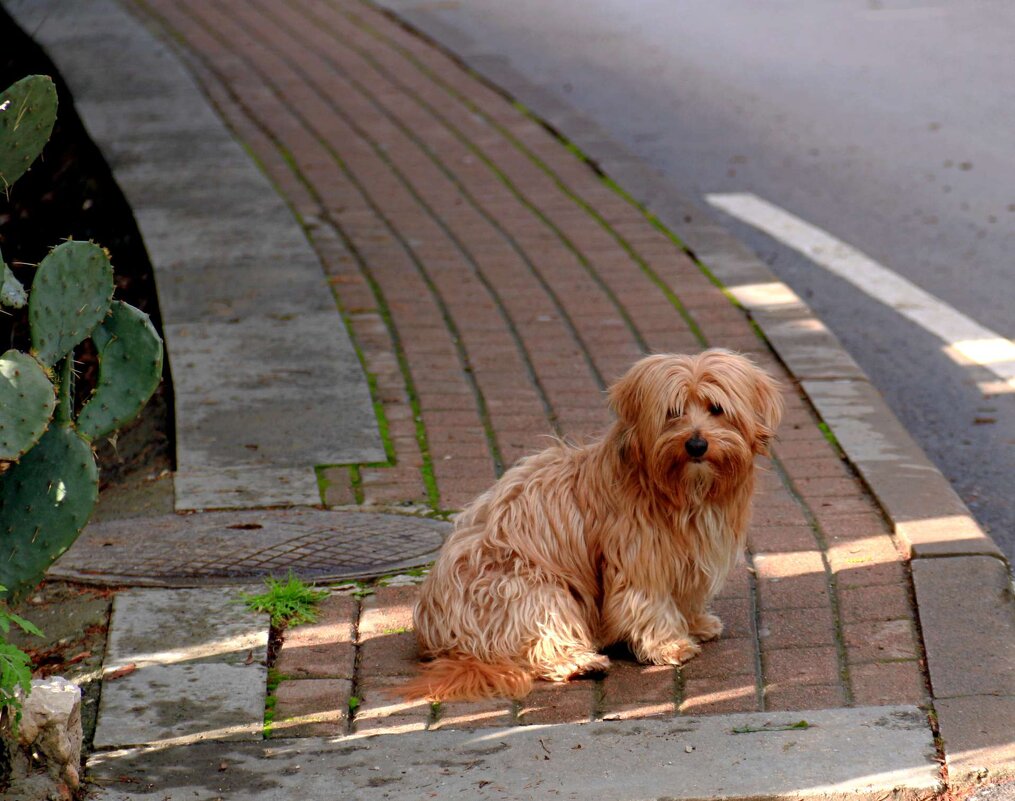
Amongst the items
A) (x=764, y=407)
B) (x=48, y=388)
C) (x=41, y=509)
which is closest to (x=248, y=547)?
(x=41, y=509)

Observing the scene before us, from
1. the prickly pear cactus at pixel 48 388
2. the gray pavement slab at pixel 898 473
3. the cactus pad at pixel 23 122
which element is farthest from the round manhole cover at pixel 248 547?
the gray pavement slab at pixel 898 473

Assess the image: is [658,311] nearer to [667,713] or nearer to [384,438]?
[384,438]

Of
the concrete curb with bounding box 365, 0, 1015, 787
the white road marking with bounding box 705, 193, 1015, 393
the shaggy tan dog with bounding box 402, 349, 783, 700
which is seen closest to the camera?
the concrete curb with bounding box 365, 0, 1015, 787

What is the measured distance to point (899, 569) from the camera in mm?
5031

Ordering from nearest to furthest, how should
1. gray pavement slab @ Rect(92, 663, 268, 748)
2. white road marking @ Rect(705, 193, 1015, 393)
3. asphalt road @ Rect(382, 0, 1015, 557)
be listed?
gray pavement slab @ Rect(92, 663, 268, 748) → asphalt road @ Rect(382, 0, 1015, 557) → white road marking @ Rect(705, 193, 1015, 393)

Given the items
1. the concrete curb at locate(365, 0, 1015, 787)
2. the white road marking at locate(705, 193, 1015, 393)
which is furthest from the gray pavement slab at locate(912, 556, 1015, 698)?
the white road marking at locate(705, 193, 1015, 393)

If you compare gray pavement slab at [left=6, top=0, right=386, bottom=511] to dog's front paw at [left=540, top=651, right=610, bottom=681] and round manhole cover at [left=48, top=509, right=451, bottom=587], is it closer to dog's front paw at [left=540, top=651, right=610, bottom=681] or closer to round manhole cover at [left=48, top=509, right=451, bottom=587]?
round manhole cover at [left=48, top=509, right=451, bottom=587]

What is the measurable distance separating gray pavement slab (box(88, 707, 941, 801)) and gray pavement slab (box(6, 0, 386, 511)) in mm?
1806

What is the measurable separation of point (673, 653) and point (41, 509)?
194 cm

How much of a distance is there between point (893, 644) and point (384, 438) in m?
2.53

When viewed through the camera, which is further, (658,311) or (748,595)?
(658,311)

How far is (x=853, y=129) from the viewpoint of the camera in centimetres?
1102

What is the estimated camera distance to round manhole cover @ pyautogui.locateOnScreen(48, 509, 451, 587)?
520cm

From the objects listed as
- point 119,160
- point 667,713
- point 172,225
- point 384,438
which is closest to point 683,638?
point 667,713
